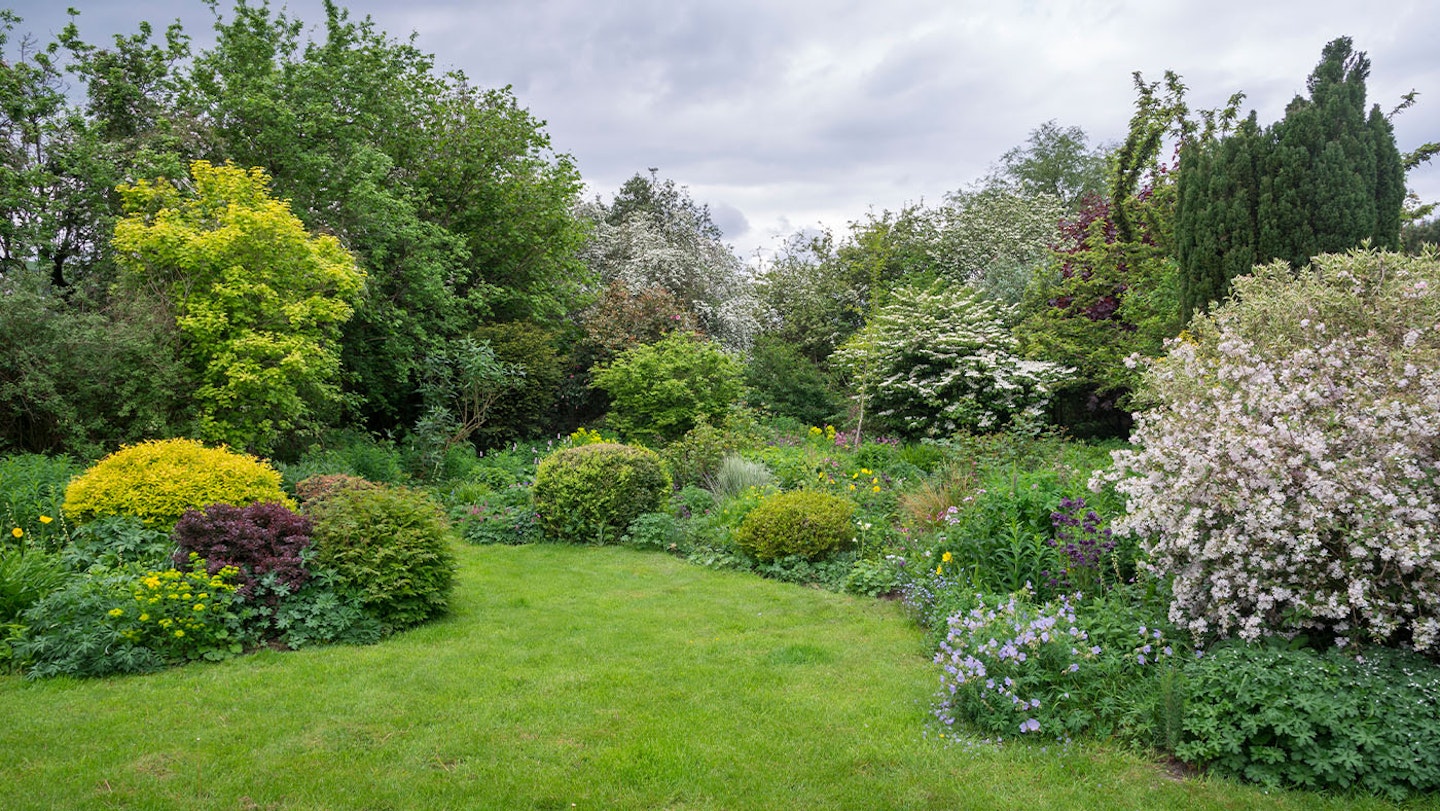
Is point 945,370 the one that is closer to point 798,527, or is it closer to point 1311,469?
point 798,527

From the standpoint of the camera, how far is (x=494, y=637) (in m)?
5.51

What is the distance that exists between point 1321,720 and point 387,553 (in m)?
5.33

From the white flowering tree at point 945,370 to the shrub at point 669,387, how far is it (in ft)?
8.42

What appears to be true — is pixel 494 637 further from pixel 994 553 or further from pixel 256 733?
pixel 994 553

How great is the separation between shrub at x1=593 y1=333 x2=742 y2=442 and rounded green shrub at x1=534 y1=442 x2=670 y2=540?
403 centimetres

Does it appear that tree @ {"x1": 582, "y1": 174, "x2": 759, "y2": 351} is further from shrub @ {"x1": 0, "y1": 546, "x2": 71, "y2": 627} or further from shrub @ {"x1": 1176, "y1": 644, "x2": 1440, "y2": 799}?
shrub @ {"x1": 1176, "y1": 644, "x2": 1440, "y2": 799}

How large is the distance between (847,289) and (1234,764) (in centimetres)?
1643

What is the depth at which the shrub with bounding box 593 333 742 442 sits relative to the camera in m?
13.3

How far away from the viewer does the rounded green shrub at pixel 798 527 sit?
739 cm

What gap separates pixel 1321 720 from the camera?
3312 mm

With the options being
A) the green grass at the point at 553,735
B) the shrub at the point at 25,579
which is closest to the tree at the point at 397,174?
the shrub at the point at 25,579

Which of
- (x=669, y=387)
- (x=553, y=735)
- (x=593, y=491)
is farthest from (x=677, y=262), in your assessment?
(x=553, y=735)

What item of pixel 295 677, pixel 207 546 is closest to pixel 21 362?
pixel 207 546

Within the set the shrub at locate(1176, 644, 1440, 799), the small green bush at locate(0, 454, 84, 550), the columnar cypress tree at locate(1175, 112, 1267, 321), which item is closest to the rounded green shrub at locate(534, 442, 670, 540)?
the small green bush at locate(0, 454, 84, 550)
